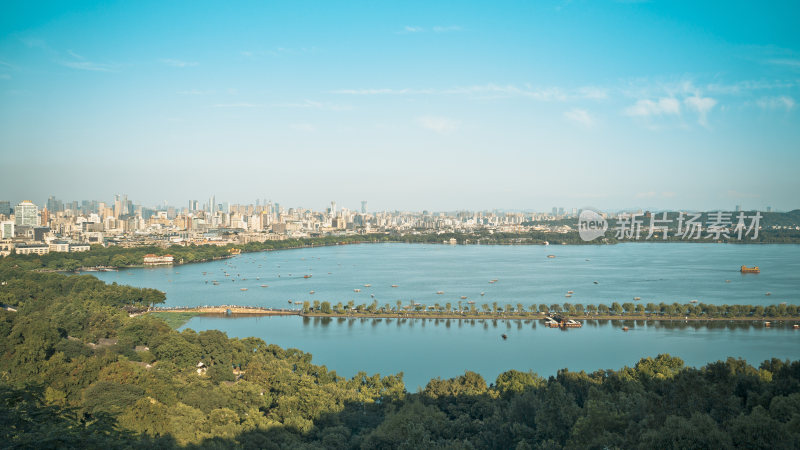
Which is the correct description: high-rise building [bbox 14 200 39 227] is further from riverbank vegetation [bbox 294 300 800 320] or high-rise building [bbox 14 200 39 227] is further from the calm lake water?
riverbank vegetation [bbox 294 300 800 320]

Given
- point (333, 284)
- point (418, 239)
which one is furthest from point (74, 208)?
point (333, 284)

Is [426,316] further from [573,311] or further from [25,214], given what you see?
[25,214]

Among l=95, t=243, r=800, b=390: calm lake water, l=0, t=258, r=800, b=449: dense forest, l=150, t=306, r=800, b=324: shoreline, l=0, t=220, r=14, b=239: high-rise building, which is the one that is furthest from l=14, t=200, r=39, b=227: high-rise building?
l=0, t=258, r=800, b=449: dense forest

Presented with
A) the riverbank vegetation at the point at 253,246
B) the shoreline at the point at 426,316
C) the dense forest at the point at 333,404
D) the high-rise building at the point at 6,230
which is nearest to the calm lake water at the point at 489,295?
the shoreline at the point at 426,316

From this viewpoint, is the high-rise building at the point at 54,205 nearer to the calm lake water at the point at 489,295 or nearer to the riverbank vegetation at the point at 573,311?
the calm lake water at the point at 489,295

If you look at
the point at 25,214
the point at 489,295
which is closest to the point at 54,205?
the point at 25,214

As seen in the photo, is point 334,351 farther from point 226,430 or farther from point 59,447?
point 59,447
